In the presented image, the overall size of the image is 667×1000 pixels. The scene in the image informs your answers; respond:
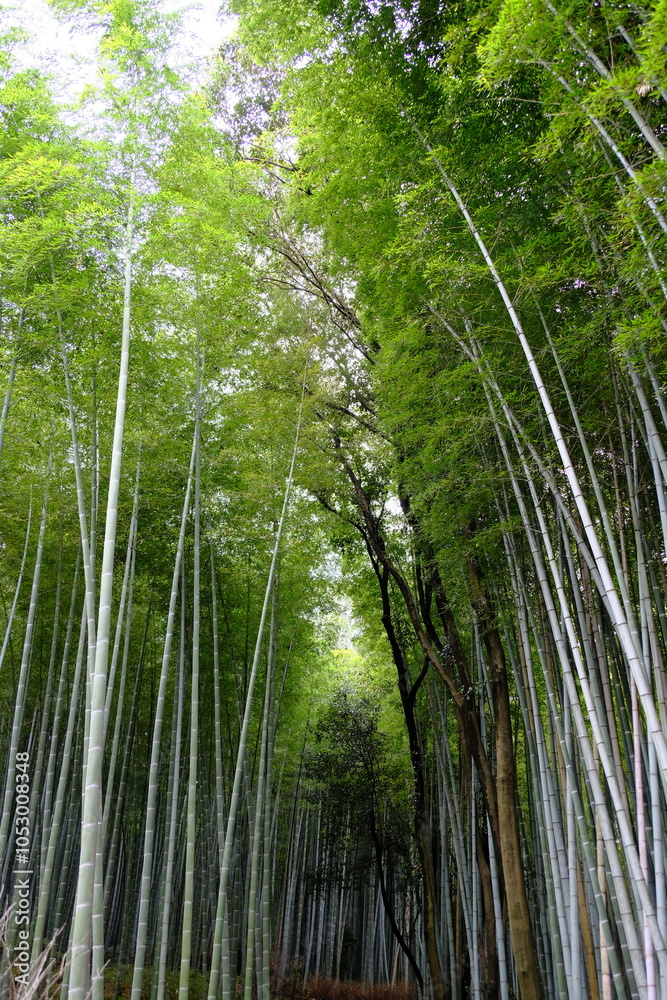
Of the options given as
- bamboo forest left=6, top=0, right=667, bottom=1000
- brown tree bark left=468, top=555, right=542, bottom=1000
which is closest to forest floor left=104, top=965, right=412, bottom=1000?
bamboo forest left=6, top=0, right=667, bottom=1000

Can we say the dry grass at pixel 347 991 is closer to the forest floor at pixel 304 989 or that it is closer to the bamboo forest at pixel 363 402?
the forest floor at pixel 304 989

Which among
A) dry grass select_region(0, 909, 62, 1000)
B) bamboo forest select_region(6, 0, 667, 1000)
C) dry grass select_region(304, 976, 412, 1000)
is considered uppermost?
bamboo forest select_region(6, 0, 667, 1000)

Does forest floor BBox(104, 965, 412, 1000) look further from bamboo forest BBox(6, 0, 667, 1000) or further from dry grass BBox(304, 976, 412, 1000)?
bamboo forest BBox(6, 0, 667, 1000)

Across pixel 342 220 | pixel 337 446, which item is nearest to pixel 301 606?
pixel 337 446

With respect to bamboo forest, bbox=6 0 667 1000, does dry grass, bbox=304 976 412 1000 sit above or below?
below

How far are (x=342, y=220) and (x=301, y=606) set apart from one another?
4310 mm

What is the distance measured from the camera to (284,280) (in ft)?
19.8

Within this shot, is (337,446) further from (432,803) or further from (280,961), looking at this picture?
(280,961)

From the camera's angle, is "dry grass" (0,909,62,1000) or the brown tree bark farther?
the brown tree bark

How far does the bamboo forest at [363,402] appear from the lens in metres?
2.66

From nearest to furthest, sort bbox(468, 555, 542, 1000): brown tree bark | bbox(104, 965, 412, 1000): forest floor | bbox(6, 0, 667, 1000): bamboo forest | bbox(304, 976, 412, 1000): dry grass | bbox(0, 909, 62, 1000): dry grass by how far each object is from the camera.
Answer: bbox(0, 909, 62, 1000): dry grass, bbox(6, 0, 667, 1000): bamboo forest, bbox(468, 555, 542, 1000): brown tree bark, bbox(104, 965, 412, 1000): forest floor, bbox(304, 976, 412, 1000): dry grass

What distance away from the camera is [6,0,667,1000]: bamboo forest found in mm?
2658

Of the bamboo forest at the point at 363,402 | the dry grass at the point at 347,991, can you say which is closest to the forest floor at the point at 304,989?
the dry grass at the point at 347,991

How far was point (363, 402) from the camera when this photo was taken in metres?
6.03
